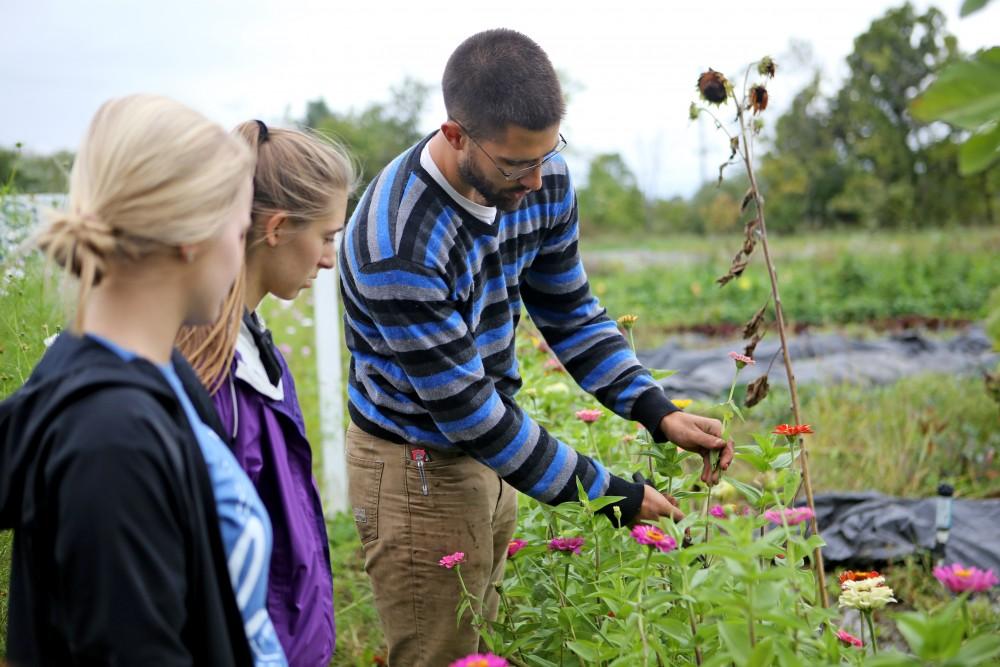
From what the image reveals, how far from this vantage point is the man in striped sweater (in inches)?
70.2

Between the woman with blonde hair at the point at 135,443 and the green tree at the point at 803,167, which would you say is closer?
the woman with blonde hair at the point at 135,443

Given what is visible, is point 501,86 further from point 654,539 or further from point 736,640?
point 736,640

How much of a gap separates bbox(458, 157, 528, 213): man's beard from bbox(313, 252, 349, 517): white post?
7.91ft

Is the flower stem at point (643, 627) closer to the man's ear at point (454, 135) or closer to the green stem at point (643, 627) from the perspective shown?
the green stem at point (643, 627)

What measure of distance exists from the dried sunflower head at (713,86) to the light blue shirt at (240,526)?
4.49 feet

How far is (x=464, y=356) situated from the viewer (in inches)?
70.2

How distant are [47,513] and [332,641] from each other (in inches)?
27.7

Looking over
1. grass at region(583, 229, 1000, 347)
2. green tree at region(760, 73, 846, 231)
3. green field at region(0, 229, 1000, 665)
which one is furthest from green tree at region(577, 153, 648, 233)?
green field at region(0, 229, 1000, 665)

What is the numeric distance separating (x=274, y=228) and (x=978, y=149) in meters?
1.10

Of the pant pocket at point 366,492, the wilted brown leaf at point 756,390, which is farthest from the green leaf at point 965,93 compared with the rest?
the pant pocket at point 366,492


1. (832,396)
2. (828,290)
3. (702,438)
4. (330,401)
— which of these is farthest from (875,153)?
(702,438)

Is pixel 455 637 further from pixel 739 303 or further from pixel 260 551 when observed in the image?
pixel 739 303

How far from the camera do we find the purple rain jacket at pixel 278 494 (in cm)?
145

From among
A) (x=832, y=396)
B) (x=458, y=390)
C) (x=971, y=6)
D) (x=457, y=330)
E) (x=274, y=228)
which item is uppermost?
(x=971, y=6)
